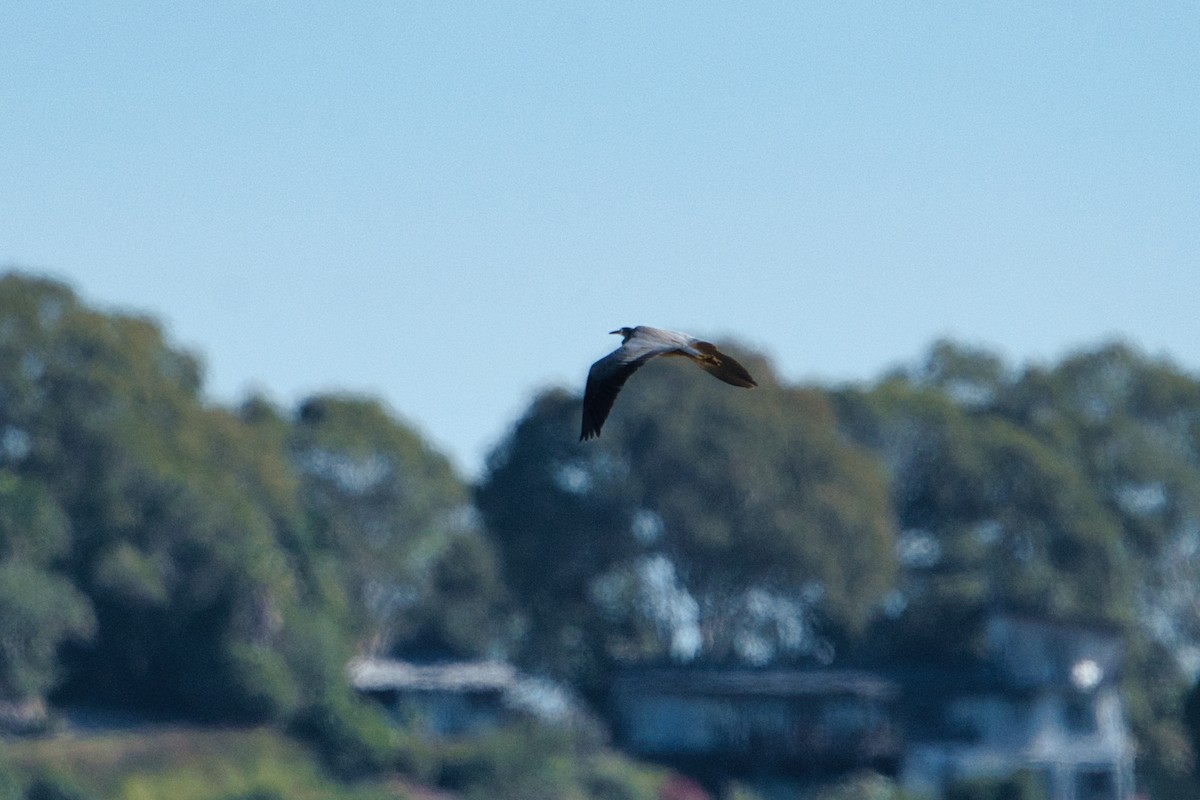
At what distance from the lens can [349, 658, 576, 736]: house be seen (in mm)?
69625

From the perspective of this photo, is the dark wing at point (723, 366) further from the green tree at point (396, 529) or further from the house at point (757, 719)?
the green tree at point (396, 529)

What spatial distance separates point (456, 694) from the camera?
7162 centimetres

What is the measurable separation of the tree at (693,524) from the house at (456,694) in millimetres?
2792

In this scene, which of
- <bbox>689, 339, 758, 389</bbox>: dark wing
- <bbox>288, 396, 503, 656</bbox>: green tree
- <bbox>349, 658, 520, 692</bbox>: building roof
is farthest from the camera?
<bbox>288, 396, 503, 656</bbox>: green tree

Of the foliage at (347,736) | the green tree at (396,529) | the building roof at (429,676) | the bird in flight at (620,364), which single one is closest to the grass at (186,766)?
the foliage at (347,736)

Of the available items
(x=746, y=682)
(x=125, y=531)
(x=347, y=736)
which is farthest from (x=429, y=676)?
(x=347, y=736)

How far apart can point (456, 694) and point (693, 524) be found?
33.7 ft

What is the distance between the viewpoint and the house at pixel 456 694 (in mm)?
69625

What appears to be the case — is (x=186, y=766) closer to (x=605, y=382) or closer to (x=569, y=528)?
(x=569, y=528)

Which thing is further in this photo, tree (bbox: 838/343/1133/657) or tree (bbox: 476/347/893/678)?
tree (bbox: 838/343/1133/657)

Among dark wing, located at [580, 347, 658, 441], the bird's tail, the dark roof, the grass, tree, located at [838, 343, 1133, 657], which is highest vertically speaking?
tree, located at [838, 343, 1133, 657]

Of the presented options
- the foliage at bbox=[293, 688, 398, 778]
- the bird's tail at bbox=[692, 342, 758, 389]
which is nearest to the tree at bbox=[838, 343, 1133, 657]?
the foliage at bbox=[293, 688, 398, 778]

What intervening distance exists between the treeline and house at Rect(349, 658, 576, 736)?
149 centimetres

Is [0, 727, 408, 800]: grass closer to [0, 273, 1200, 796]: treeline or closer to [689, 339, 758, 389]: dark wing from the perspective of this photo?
[0, 273, 1200, 796]: treeline
